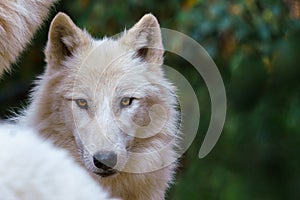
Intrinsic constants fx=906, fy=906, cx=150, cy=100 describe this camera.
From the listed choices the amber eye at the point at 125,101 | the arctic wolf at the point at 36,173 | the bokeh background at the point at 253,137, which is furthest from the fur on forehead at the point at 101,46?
the arctic wolf at the point at 36,173

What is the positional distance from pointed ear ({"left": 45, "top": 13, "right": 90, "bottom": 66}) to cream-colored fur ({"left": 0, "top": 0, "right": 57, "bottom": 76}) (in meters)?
0.20

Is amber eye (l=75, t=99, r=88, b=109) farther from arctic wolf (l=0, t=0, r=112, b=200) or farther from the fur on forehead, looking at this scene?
arctic wolf (l=0, t=0, r=112, b=200)

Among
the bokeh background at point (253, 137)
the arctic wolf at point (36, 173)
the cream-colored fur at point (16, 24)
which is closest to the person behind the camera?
the arctic wolf at point (36, 173)

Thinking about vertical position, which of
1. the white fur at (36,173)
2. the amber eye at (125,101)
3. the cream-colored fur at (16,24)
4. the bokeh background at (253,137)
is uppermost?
the white fur at (36,173)

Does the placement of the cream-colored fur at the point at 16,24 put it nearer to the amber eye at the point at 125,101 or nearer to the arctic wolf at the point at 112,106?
the arctic wolf at the point at 112,106

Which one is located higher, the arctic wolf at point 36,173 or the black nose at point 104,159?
the arctic wolf at point 36,173

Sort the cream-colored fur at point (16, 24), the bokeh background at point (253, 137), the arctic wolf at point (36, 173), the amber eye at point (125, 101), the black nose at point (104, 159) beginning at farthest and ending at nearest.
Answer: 1. the bokeh background at point (253, 137)
2. the cream-colored fur at point (16, 24)
3. the amber eye at point (125, 101)
4. the black nose at point (104, 159)
5. the arctic wolf at point (36, 173)

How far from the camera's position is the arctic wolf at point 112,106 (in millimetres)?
2807

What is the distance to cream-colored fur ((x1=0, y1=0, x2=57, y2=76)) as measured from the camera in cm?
300

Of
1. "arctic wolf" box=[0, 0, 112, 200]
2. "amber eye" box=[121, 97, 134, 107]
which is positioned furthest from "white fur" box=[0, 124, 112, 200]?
"amber eye" box=[121, 97, 134, 107]

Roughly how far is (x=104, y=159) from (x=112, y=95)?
200 mm

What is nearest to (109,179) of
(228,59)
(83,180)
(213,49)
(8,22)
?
(8,22)

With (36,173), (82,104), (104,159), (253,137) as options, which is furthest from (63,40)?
(253,137)

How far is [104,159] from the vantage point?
2781 millimetres
